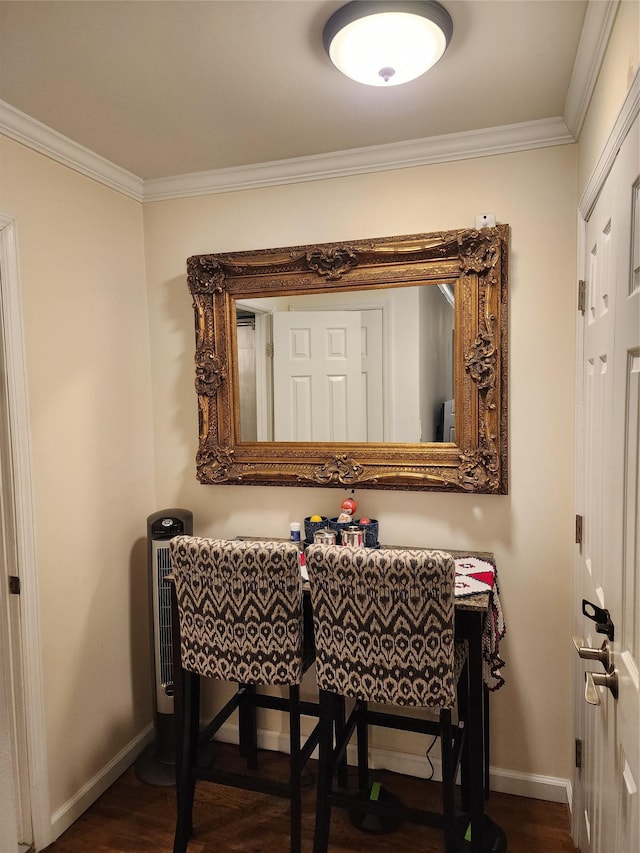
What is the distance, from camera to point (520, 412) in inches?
84.6

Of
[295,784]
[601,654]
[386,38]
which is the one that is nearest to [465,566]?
[601,654]

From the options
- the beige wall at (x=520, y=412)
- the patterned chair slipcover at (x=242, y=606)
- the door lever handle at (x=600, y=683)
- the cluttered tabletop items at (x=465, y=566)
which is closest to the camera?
the door lever handle at (x=600, y=683)

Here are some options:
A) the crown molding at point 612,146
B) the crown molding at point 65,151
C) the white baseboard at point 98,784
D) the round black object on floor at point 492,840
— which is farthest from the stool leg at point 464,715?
the crown molding at point 65,151

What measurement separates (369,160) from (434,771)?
2.47 metres

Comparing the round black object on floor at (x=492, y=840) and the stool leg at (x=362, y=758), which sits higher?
the stool leg at (x=362, y=758)

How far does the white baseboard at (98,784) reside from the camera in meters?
2.05

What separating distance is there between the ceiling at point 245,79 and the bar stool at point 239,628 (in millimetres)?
1394

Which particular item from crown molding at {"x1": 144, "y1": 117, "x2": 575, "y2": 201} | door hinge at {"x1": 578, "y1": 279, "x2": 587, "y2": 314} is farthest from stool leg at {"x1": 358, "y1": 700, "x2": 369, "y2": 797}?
crown molding at {"x1": 144, "y1": 117, "x2": 575, "y2": 201}

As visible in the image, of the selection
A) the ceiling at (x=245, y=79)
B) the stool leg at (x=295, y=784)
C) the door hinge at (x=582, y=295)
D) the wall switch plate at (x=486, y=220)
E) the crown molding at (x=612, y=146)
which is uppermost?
the ceiling at (x=245, y=79)

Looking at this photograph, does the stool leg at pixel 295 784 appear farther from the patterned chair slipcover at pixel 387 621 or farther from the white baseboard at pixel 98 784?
the white baseboard at pixel 98 784

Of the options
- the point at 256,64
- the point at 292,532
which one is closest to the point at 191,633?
the point at 292,532

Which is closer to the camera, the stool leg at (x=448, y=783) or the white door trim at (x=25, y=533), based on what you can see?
the stool leg at (x=448, y=783)

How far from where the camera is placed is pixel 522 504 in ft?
7.08

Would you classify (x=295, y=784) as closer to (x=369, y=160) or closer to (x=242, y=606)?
(x=242, y=606)
